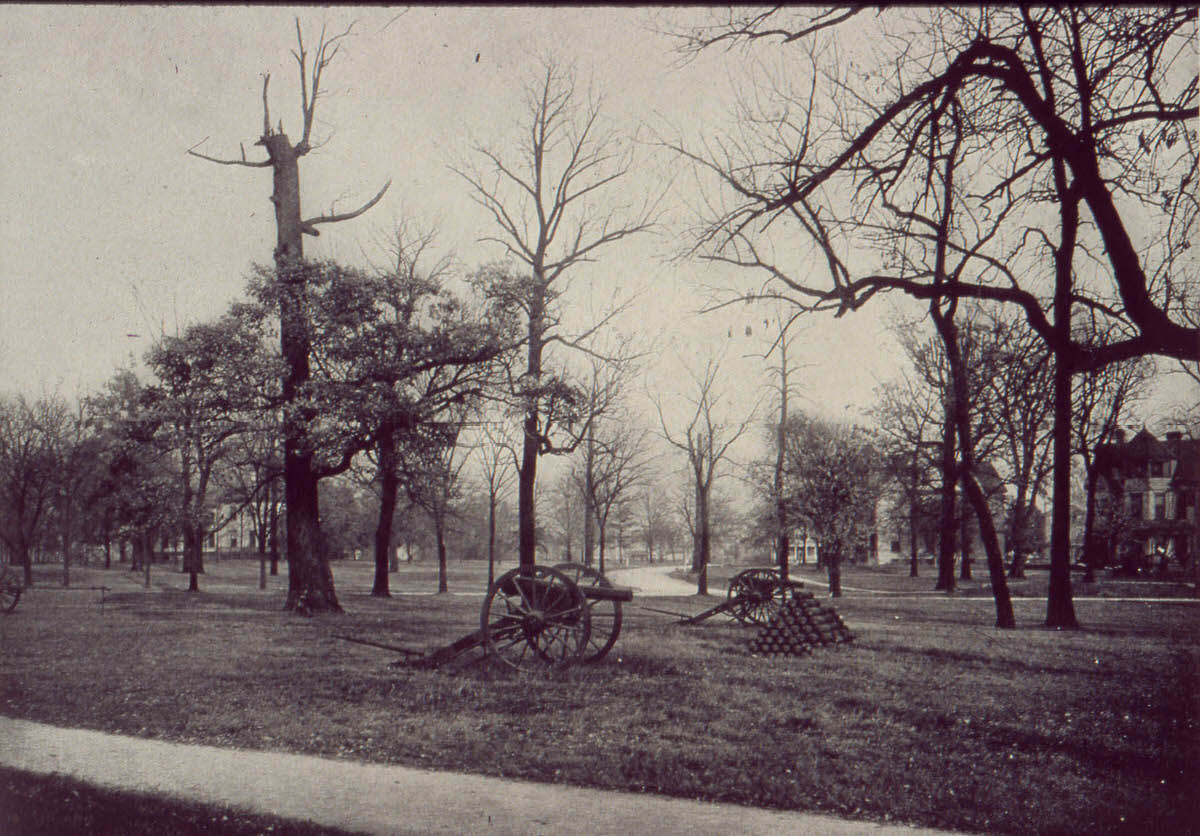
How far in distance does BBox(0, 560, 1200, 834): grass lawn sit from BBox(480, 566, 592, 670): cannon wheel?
0.55 metres

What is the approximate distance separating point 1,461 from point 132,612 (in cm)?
980

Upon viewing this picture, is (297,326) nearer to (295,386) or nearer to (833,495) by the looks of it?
(295,386)

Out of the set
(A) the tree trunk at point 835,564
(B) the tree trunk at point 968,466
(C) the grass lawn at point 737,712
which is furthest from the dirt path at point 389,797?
(A) the tree trunk at point 835,564

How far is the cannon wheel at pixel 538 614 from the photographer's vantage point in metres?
10.8

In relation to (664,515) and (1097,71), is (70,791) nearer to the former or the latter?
(1097,71)

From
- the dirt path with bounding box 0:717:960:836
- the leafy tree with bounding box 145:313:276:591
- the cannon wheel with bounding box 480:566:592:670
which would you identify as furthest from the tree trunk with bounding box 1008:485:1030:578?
the dirt path with bounding box 0:717:960:836

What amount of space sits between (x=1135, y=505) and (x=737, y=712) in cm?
4470

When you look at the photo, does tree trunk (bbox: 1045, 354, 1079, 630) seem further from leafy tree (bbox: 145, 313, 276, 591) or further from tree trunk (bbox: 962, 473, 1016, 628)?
leafy tree (bbox: 145, 313, 276, 591)

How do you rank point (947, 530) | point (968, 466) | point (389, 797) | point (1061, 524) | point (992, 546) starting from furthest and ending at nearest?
point (947, 530)
point (968, 466)
point (992, 546)
point (1061, 524)
point (389, 797)

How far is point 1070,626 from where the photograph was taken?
1608 centimetres

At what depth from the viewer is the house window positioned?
40.9 meters

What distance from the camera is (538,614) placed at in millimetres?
10875

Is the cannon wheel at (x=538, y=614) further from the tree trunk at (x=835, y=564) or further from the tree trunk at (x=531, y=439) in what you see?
the tree trunk at (x=835, y=564)

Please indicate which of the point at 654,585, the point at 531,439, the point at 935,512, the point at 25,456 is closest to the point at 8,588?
the point at 25,456
